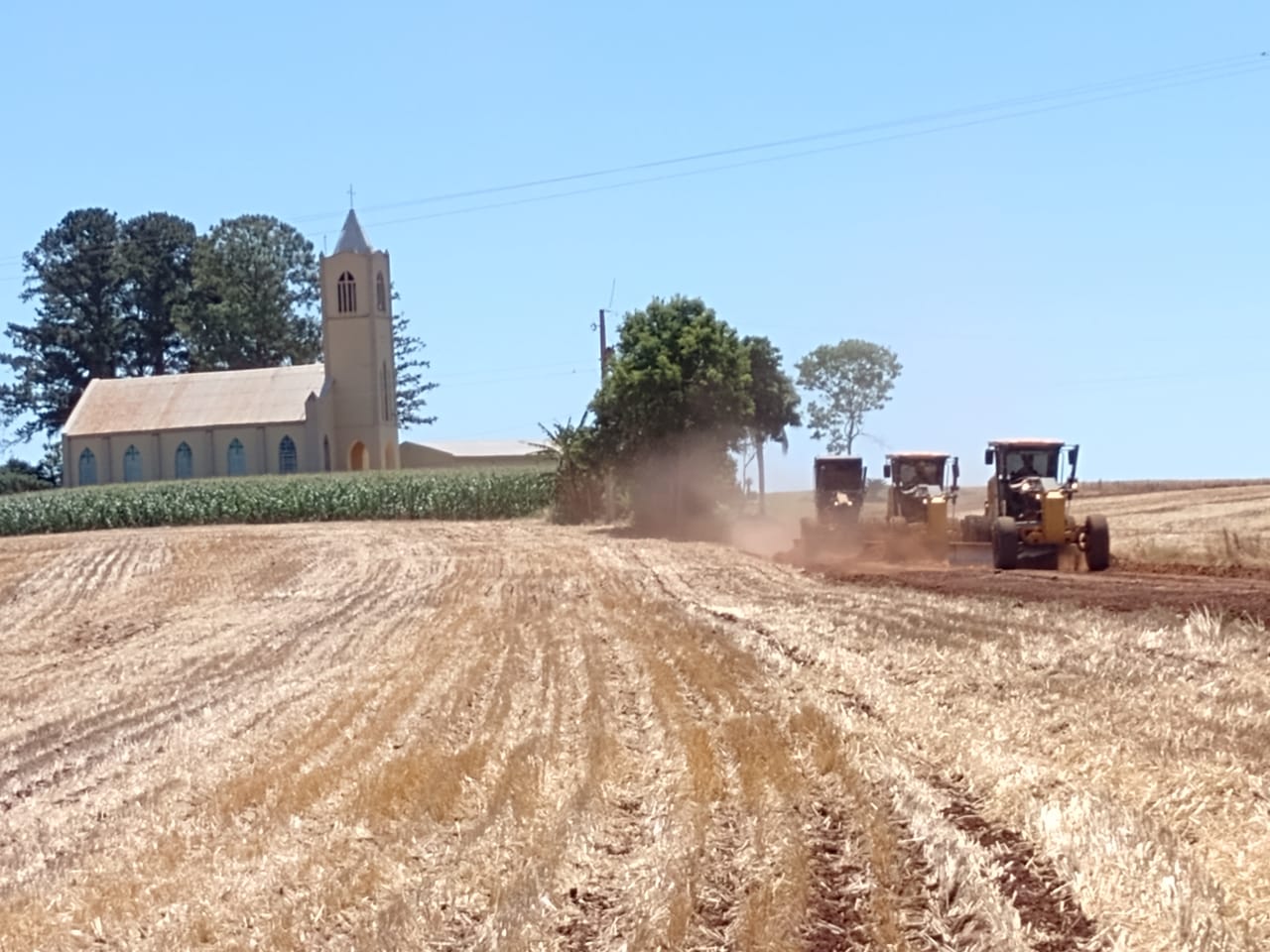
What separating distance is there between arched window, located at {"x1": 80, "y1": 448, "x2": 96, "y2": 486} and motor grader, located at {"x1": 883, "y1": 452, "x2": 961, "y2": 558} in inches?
2116

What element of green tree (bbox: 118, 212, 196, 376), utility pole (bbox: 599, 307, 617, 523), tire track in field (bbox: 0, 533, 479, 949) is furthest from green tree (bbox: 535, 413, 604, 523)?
green tree (bbox: 118, 212, 196, 376)

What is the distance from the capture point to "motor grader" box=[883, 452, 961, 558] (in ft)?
103

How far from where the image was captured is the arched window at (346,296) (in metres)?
76.6

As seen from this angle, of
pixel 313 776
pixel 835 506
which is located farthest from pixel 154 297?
pixel 313 776

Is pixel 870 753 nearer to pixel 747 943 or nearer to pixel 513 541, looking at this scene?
pixel 747 943

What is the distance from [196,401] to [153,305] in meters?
24.2

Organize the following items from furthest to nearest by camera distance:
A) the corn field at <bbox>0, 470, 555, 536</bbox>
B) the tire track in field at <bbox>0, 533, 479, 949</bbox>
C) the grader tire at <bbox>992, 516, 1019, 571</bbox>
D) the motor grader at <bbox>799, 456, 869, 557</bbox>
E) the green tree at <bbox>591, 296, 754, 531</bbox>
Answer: the corn field at <bbox>0, 470, 555, 536</bbox>, the green tree at <bbox>591, 296, 754, 531</bbox>, the motor grader at <bbox>799, 456, 869, 557</bbox>, the grader tire at <bbox>992, 516, 1019, 571</bbox>, the tire track in field at <bbox>0, 533, 479, 949</bbox>

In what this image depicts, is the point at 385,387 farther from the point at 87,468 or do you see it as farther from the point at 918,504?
the point at 918,504

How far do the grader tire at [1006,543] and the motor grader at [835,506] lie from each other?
22.1 ft

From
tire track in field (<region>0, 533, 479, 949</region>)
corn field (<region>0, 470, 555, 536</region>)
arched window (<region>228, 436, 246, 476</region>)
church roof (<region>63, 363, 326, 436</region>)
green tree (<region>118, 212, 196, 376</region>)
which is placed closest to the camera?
tire track in field (<region>0, 533, 479, 949</region>)

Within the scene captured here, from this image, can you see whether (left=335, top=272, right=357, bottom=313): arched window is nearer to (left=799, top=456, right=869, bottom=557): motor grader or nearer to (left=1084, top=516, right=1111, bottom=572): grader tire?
(left=799, top=456, right=869, bottom=557): motor grader

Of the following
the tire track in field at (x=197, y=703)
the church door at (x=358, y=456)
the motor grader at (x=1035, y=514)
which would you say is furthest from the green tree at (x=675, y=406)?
the church door at (x=358, y=456)

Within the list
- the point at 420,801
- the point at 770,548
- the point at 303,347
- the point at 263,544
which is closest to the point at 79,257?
the point at 303,347

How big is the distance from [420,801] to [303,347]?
90.3m
